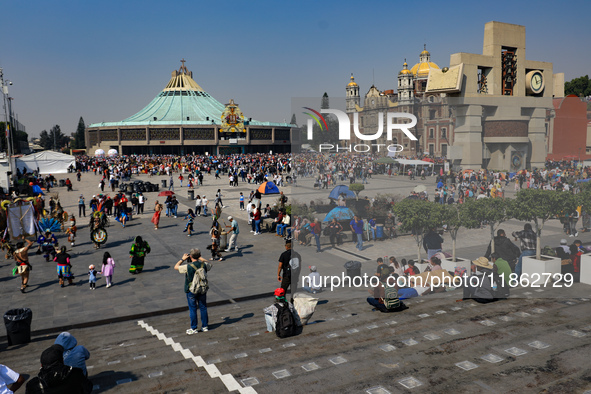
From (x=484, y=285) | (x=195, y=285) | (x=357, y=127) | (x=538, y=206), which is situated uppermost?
(x=357, y=127)

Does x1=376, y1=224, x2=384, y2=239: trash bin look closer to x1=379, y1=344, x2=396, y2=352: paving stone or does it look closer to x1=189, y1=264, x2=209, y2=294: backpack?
x1=379, y1=344, x2=396, y2=352: paving stone

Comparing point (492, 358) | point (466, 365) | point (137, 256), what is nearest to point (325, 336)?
point (466, 365)

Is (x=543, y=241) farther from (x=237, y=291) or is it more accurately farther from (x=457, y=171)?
(x=237, y=291)

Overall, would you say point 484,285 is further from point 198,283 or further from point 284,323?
point 198,283

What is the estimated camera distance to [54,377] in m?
5.32

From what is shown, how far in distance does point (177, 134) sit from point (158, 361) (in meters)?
84.3

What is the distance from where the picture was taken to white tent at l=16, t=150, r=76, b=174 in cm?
4975

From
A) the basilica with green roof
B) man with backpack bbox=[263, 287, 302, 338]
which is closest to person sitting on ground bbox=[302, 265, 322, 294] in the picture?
man with backpack bbox=[263, 287, 302, 338]

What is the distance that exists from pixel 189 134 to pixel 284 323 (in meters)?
84.3

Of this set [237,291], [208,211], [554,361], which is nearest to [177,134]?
[208,211]

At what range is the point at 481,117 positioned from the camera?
11391mm

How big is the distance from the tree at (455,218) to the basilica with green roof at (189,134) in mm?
78379

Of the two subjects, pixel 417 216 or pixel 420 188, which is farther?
pixel 420 188

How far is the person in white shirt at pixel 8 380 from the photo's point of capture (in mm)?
5324
